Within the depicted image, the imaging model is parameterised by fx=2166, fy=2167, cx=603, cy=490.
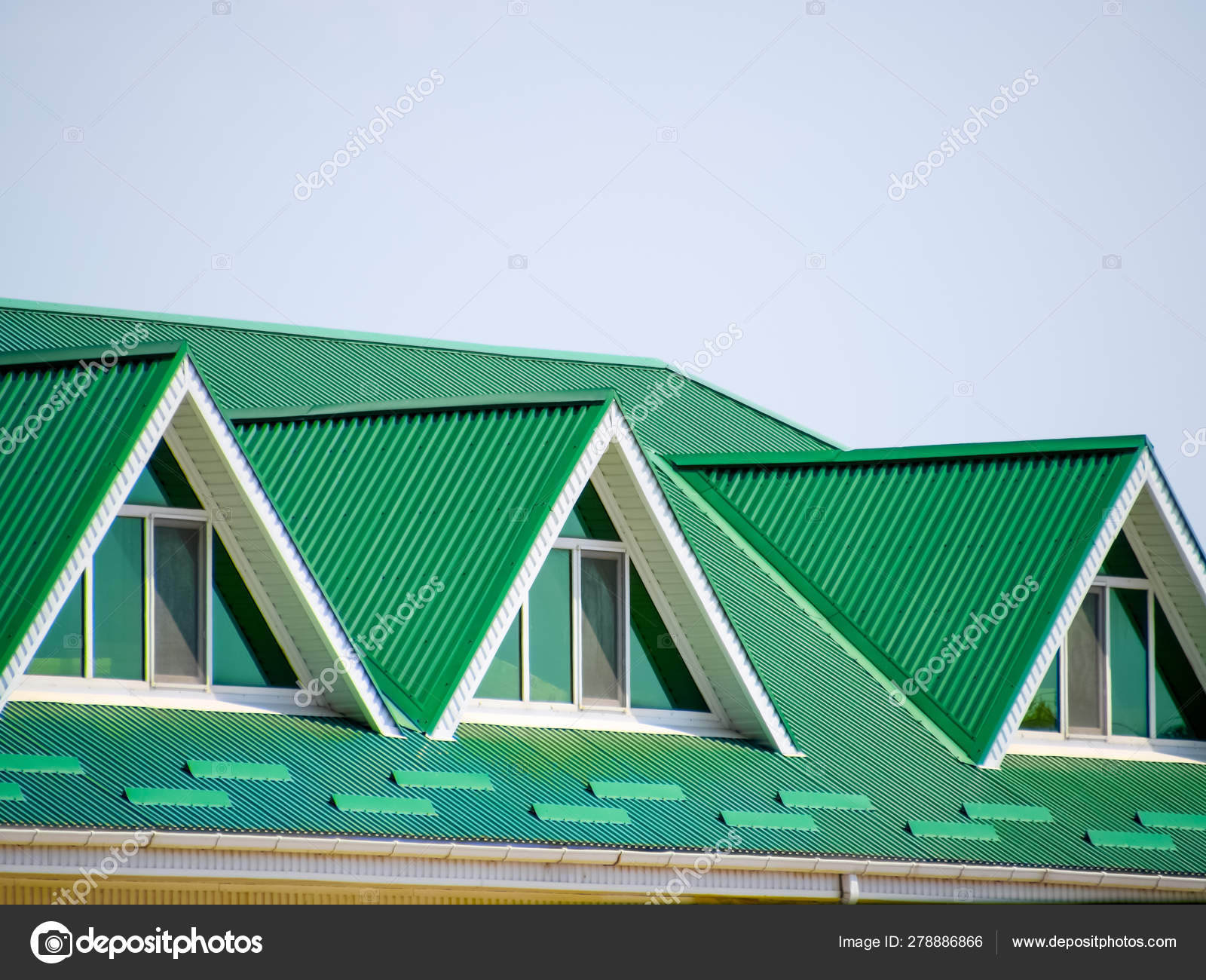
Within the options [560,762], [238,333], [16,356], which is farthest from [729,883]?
[238,333]

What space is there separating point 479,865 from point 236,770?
2041 mm

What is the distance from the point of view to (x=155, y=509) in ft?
58.7

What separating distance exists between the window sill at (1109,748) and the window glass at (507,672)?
19.9 feet

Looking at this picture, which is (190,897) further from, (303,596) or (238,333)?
(238,333)

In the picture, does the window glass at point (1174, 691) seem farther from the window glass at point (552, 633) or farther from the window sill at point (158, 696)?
the window sill at point (158, 696)

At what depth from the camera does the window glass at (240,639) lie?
59.6ft

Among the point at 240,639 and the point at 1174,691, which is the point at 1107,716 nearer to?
the point at 1174,691

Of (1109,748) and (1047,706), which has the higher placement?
(1047,706)

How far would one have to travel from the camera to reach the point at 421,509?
64.7 ft

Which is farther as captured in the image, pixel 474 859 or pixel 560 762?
pixel 560 762

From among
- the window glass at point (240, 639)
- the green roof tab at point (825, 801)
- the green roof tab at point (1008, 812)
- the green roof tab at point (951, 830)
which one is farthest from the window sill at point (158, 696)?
the green roof tab at point (1008, 812)

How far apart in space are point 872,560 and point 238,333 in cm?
792

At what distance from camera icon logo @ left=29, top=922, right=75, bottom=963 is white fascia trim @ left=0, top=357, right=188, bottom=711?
184 centimetres

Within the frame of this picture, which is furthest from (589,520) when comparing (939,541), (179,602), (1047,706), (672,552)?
(1047,706)
